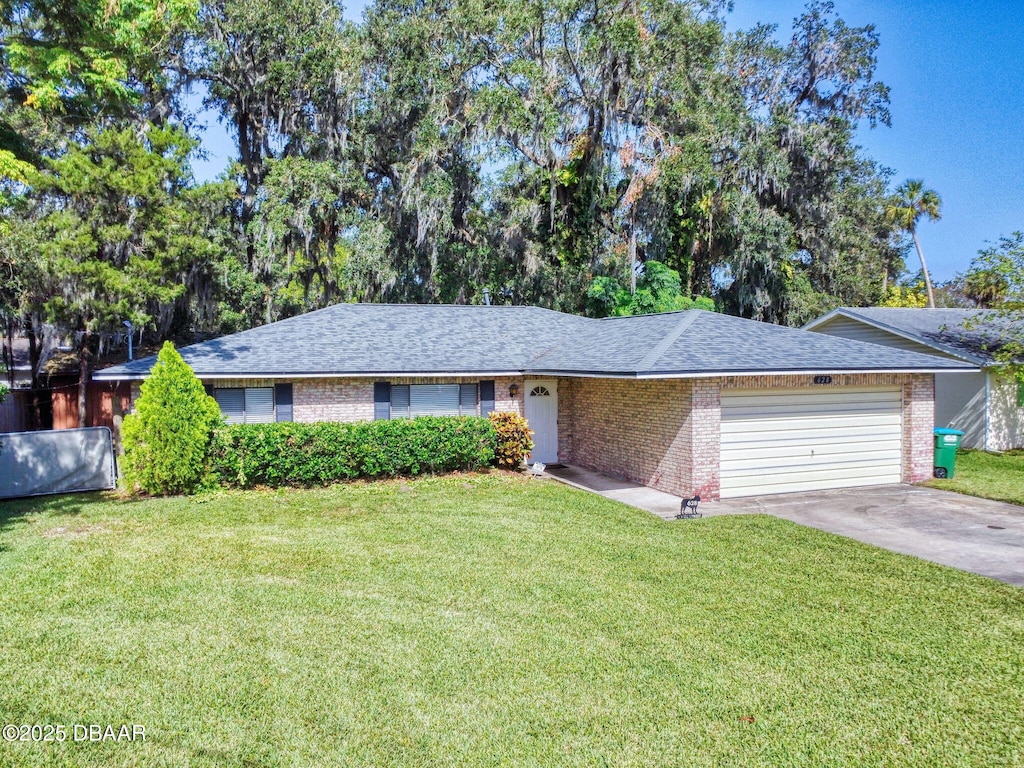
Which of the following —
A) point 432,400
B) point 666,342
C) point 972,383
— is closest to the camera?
point 666,342

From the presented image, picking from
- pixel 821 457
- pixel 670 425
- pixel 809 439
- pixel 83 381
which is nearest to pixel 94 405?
pixel 83 381

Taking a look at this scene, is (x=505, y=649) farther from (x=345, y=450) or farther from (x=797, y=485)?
(x=797, y=485)

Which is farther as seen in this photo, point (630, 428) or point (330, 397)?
point (330, 397)

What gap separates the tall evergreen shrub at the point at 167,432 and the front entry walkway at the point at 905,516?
7.18 meters

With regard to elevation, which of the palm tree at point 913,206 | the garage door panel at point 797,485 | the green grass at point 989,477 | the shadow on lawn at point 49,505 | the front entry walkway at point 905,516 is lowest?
the green grass at point 989,477

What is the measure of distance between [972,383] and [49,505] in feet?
71.6

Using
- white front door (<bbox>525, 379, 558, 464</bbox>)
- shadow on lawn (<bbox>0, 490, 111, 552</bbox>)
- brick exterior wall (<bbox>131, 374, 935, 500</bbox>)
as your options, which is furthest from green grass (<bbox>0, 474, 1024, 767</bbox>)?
white front door (<bbox>525, 379, 558, 464</bbox>)

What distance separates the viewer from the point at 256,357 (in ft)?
47.9

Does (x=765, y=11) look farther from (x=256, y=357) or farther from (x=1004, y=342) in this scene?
(x=256, y=357)

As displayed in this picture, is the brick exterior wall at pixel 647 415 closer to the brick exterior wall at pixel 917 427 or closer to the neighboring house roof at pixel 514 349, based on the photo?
the brick exterior wall at pixel 917 427

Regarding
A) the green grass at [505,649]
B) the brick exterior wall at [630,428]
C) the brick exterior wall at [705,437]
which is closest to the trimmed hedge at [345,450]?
the brick exterior wall at [630,428]

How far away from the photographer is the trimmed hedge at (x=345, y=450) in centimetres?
1264

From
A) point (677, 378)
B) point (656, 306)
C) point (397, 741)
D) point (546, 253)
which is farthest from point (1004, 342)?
point (397, 741)

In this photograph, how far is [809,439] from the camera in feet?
42.3
